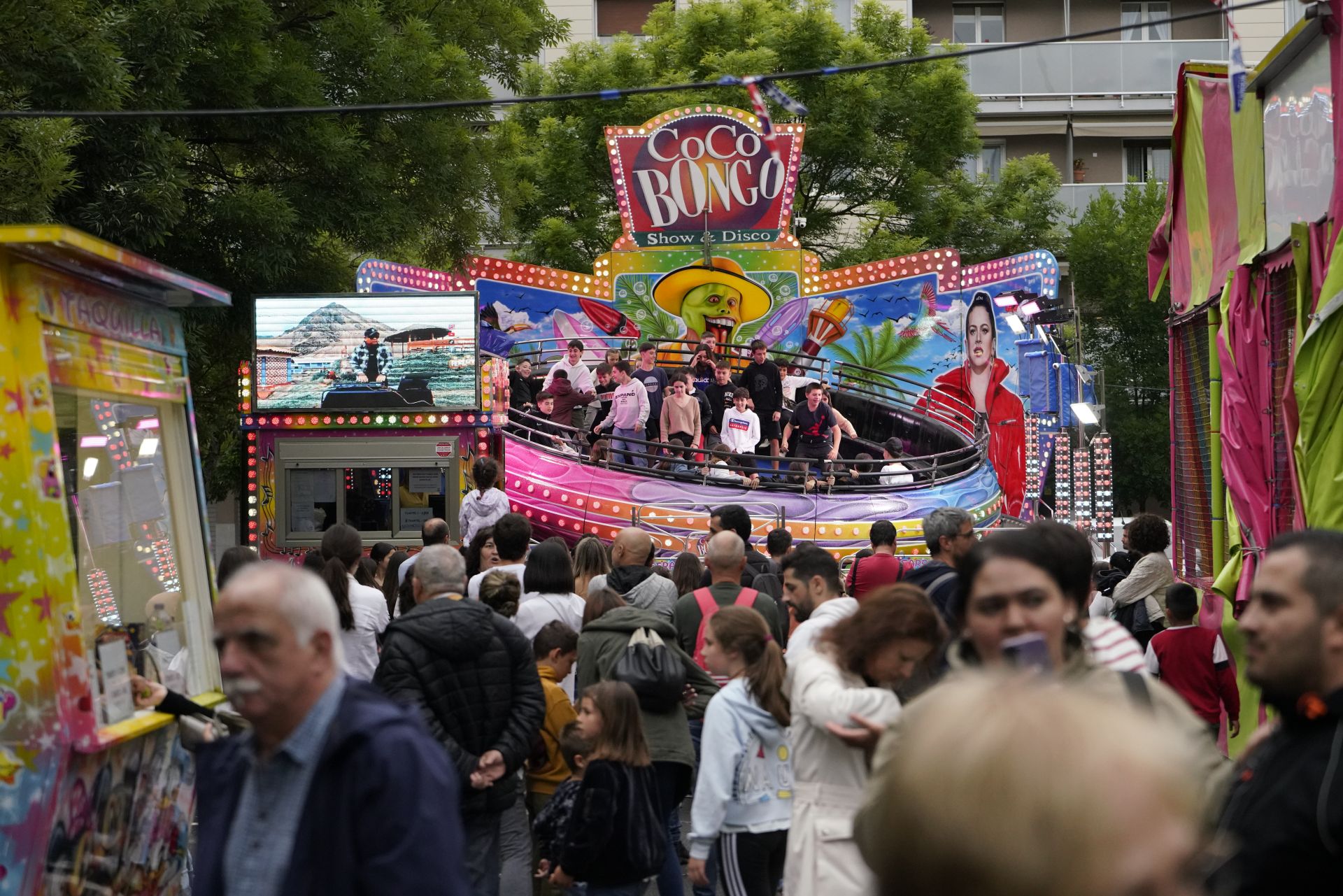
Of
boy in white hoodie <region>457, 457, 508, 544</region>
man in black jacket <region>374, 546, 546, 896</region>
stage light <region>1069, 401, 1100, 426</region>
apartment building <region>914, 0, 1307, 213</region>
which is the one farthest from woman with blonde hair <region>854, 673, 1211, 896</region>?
apartment building <region>914, 0, 1307, 213</region>

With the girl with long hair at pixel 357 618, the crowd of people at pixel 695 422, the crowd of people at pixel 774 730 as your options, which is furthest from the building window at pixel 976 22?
the girl with long hair at pixel 357 618

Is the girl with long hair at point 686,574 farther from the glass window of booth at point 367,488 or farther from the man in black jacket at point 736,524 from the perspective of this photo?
the glass window of booth at point 367,488

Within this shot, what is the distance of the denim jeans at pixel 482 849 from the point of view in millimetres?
6164

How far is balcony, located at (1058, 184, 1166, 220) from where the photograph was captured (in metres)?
42.9

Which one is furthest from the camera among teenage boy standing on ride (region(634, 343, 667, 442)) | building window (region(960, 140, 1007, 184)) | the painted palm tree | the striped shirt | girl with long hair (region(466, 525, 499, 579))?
building window (region(960, 140, 1007, 184))

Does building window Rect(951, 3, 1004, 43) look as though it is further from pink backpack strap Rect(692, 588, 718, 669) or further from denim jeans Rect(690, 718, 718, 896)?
denim jeans Rect(690, 718, 718, 896)

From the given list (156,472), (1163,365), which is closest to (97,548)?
(156,472)

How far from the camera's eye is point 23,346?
5.02 metres

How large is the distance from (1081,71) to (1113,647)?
41289 millimetres

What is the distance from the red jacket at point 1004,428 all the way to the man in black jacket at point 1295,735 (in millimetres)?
21870

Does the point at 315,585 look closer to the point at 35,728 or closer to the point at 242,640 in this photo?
the point at 242,640

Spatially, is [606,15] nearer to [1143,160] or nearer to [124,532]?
[1143,160]

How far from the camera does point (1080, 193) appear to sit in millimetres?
43188

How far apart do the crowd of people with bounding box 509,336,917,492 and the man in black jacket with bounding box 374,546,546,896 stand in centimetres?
1226
